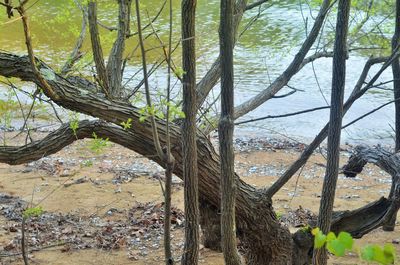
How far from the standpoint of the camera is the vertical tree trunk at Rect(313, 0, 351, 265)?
368cm

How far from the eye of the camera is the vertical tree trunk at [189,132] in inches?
118

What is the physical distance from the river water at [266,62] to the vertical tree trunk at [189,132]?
7.33 m

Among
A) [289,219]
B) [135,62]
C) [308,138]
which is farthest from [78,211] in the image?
[135,62]

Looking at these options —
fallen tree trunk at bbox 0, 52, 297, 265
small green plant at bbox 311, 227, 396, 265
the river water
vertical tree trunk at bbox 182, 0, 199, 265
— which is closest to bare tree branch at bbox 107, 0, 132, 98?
fallen tree trunk at bbox 0, 52, 297, 265

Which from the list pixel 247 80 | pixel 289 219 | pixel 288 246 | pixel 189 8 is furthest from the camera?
pixel 247 80

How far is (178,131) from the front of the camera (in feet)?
14.4

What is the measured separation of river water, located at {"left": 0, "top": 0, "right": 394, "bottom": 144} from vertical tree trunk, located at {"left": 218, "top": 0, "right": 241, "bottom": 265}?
7.34 meters

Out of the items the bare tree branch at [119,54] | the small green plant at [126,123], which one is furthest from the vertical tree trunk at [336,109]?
the bare tree branch at [119,54]

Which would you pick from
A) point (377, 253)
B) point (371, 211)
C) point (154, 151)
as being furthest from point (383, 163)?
point (377, 253)

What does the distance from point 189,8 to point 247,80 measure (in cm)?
1055

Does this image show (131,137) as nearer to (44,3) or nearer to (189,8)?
(189,8)

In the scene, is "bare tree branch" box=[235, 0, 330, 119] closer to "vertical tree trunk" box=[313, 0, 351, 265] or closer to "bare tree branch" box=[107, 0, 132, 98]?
"bare tree branch" box=[107, 0, 132, 98]

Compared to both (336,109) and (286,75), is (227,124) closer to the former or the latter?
(336,109)

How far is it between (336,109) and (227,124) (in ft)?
3.19
